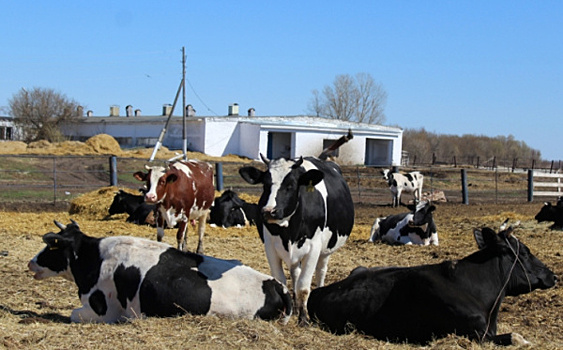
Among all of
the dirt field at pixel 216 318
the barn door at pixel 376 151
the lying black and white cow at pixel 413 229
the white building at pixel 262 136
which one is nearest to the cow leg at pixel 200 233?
the dirt field at pixel 216 318

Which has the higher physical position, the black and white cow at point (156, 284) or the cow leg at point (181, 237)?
the black and white cow at point (156, 284)

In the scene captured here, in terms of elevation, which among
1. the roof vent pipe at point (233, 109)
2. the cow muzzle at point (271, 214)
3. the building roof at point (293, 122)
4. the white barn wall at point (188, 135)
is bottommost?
the cow muzzle at point (271, 214)

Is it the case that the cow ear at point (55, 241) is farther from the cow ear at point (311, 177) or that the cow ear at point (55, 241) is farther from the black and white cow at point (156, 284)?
the cow ear at point (311, 177)

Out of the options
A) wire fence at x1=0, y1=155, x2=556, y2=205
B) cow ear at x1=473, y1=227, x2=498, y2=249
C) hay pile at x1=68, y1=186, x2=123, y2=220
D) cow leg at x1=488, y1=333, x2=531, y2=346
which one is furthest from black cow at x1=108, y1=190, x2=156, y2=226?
cow leg at x1=488, y1=333, x2=531, y2=346

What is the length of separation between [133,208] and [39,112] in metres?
46.8

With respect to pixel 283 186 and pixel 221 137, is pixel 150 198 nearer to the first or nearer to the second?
pixel 283 186

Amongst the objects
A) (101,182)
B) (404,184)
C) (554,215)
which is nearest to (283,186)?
(554,215)

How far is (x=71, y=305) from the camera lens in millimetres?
7961

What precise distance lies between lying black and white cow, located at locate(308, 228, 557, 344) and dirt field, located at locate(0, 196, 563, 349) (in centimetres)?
20

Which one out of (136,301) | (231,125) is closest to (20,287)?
(136,301)

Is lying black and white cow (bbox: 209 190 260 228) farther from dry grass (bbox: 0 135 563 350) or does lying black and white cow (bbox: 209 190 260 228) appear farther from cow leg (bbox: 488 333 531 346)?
cow leg (bbox: 488 333 531 346)

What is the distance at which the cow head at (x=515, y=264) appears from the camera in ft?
22.9

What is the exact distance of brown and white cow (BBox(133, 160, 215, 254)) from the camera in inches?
482

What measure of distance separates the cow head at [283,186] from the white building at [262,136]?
4277cm
